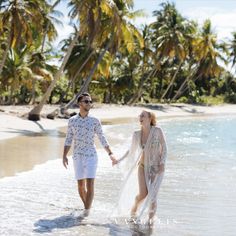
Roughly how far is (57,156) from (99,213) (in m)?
6.68

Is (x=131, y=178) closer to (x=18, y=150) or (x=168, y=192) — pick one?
(x=168, y=192)

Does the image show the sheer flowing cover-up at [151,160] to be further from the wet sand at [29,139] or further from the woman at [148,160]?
the wet sand at [29,139]

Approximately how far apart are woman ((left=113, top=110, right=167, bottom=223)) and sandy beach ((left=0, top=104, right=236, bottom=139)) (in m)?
11.7

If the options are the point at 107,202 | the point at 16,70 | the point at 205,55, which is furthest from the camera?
the point at 205,55

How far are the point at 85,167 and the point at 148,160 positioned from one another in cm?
92

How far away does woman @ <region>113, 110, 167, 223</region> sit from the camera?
21.3 ft

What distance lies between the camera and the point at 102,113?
34.8m

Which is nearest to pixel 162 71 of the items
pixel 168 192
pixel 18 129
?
pixel 18 129

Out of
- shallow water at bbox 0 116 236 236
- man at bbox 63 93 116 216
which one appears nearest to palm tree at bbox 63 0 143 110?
shallow water at bbox 0 116 236 236

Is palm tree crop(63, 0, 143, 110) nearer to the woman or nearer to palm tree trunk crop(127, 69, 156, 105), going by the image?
palm tree trunk crop(127, 69, 156, 105)

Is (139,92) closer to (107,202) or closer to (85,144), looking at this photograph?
(107,202)

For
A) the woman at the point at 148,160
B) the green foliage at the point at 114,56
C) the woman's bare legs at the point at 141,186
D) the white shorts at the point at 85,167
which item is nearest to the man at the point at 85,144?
the white shorts at the point at 85,167

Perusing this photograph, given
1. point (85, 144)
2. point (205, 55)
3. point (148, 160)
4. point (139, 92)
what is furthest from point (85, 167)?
point (205, 55)

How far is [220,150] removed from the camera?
1791cm
